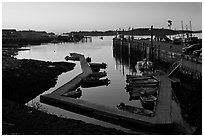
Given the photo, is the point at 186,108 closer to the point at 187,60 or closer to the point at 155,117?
the point at 155,117

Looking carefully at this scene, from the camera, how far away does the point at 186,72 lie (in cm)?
2773

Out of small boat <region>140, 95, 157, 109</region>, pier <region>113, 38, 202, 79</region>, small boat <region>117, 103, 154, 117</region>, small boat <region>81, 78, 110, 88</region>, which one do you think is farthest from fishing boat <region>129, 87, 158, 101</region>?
small boat <region>81, 78, 110, 88</region>

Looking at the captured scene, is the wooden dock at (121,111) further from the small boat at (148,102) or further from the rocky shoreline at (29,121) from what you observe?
the rocky shoreline at (29,121)

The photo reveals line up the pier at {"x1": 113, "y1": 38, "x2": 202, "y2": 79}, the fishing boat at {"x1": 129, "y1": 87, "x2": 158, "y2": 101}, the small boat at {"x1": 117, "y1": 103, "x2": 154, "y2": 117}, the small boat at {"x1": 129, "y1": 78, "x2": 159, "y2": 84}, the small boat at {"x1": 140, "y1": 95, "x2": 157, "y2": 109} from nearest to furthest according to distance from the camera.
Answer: the small boat at {"x1": 117, "y1": 103, "x2": 154, "y2": 117} < the small boat at {"x1": 140, "y1": 95, "x2": 157, "y2": 109} < the fishing boat at {"x1": 129, "y1": 87, "x2": 158, "y2": 101} < the pier at {"x1": 113, "y1": 38, "x2": 202, "y2": 79} < the small boat at {"x1": 129, "y1": 78, "x2": 159, "y2": 84}

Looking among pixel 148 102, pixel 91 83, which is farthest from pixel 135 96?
pixel 91 83

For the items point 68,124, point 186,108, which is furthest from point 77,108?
point 186,108

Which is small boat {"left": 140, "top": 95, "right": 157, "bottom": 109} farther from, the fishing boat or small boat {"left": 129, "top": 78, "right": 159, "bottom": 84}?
small boat {"left": 129, "top": 78, "right": 159, "bottom": 84}

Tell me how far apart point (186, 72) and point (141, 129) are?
1441 cm

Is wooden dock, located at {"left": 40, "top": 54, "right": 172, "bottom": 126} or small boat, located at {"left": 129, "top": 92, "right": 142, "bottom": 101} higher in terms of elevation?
wooden dock, located at {"left": 40, "top": 54, "right": 172, "bottom": 126}

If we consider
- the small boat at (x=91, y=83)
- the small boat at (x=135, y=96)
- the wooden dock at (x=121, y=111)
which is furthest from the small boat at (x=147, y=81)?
the small boat at (x=91, y=83)

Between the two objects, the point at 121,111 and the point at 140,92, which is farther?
the point at 140,92

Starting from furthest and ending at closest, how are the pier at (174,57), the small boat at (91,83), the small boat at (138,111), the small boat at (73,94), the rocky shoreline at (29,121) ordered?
the small boat at (91,83) → the pier at (174,57) → the small boat at (73,94) → the small boat at (138,111) → the rocky shoreline at (29,121)

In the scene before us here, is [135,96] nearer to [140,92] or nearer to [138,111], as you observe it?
[140,92]

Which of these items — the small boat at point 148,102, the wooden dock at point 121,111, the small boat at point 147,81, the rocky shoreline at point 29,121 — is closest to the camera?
the rocky shoreline at point 29,121
